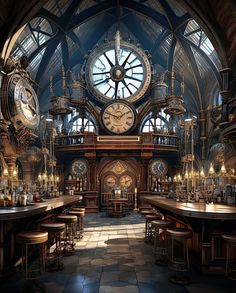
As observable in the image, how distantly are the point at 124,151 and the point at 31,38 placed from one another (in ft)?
26.4

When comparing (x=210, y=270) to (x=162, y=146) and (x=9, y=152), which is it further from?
(x=162, y=146)

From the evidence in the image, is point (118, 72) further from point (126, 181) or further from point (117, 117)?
point (126, 181)

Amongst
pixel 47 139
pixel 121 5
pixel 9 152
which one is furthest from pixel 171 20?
pixel 9 152

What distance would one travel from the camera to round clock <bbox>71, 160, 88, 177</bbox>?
17975 mm

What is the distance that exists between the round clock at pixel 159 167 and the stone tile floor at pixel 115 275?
9884mm

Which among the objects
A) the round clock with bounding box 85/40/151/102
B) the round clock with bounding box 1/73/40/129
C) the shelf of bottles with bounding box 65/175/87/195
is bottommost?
the shelf of bottles with bounding box 65/175/87/195

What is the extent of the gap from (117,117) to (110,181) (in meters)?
3.95

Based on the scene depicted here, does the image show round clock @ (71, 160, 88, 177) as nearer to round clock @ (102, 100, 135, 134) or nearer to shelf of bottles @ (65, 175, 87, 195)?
shelf of bottles @ (65, 175, 87, 195)

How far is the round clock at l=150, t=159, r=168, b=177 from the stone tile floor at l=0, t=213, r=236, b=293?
32.4 ft

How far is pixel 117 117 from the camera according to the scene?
713 inches

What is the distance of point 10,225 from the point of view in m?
5.43

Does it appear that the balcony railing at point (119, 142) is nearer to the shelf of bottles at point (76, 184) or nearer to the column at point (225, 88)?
the shelf of bottles at point (76, 184)

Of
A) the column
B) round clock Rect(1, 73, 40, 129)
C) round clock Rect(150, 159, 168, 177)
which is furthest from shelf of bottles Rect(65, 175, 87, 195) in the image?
the column

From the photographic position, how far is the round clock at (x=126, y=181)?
58.5 ft
